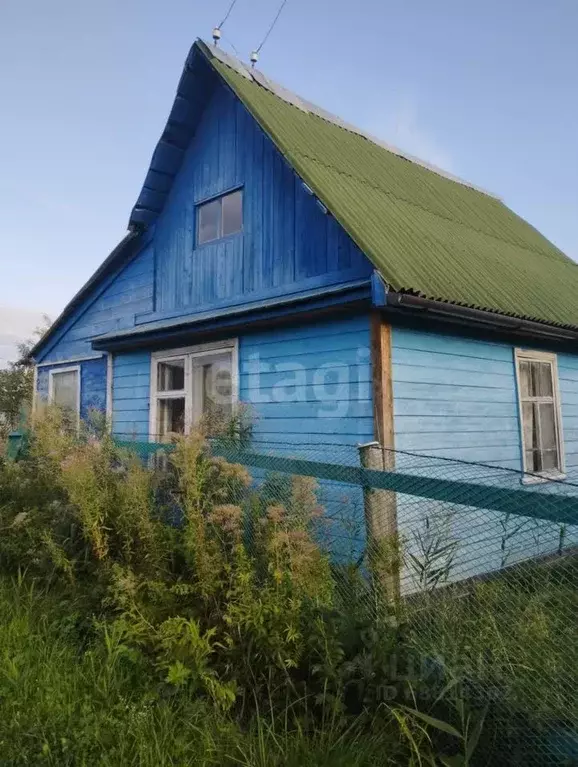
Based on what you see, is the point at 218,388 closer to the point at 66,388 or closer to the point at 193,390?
the point at 193,390

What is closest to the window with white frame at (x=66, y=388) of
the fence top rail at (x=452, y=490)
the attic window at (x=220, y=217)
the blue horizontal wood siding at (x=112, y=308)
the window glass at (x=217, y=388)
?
the blue horizontal wood siding at (x=112, y=308)

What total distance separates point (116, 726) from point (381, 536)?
1.70 meters

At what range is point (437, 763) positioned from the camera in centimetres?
238

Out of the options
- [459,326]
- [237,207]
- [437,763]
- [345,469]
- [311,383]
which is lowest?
[437,763]

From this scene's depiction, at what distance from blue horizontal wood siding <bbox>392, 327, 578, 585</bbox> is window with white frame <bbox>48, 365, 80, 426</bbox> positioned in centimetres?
601

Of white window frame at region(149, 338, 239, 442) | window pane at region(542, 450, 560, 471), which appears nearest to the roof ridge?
white window frame at region(149, 338, 239, 442)

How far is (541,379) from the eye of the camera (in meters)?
7.60

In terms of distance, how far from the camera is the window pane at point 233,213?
758 cm

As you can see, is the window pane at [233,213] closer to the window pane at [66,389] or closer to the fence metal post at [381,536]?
the window pane at [66,389]

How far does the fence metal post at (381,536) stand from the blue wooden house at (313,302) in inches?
60.3

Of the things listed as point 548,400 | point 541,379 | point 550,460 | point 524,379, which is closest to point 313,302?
point 524,379

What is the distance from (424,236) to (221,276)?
268 centimetres

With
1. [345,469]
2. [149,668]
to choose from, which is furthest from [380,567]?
[149,668]

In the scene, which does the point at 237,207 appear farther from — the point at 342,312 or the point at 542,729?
the point at 542,729
